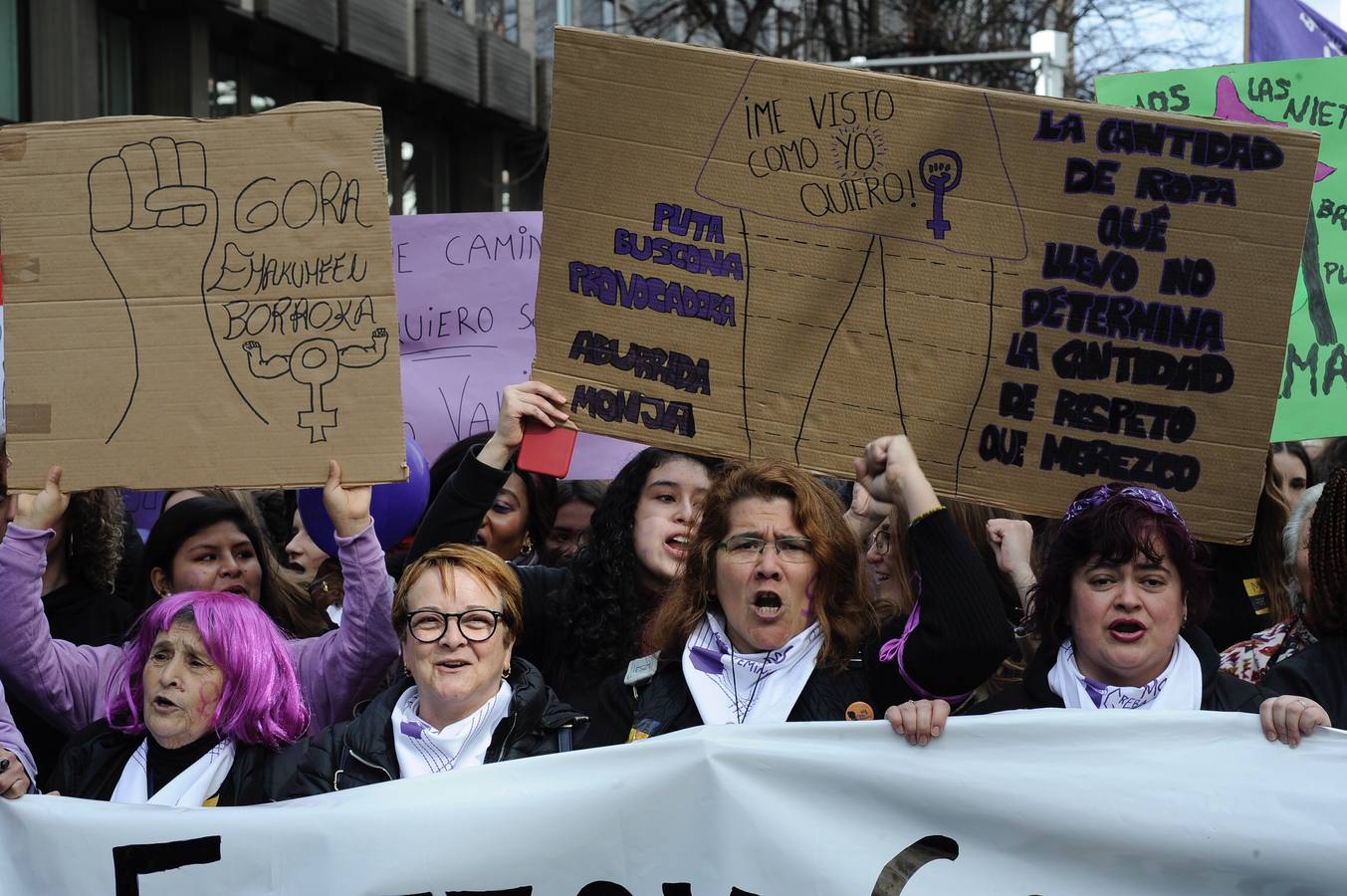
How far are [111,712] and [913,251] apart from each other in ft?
6.17

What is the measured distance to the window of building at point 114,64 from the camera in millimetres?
11188

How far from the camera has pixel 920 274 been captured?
331 cm

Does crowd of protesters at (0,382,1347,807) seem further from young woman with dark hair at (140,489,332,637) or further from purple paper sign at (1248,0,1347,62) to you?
purple paper sign at (1248,0,1347,62)

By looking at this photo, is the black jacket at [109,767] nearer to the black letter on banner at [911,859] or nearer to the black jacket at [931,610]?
the black jacket at [931,610]

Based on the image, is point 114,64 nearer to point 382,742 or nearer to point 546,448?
point 546,448

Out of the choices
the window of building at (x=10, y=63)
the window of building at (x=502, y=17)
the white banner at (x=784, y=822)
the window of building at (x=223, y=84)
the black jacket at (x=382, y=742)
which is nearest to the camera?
the white banner at (x=784, y=822)

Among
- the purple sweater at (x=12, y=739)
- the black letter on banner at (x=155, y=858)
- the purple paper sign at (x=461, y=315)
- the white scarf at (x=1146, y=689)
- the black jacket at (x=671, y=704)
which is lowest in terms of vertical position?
the black letter on banner at (x=155, y=858)

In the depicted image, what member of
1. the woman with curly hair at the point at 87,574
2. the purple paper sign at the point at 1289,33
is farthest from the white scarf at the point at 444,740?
the purple paper sign at the point at 1289,33

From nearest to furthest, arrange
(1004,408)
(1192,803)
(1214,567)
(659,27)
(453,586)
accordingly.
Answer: (1192,803) → (453,586) → (1004,408) → (1214,567) → (659,27)

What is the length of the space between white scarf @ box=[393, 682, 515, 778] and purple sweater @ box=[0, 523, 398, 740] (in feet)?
1.10

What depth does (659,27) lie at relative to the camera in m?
15.0

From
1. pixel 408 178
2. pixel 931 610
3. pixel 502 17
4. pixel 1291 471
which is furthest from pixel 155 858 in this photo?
pixel 502 17

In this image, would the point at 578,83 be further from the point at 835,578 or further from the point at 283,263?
the point at 835,578

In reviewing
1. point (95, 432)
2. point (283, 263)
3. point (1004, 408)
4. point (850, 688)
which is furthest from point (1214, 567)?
point (95, 432)
